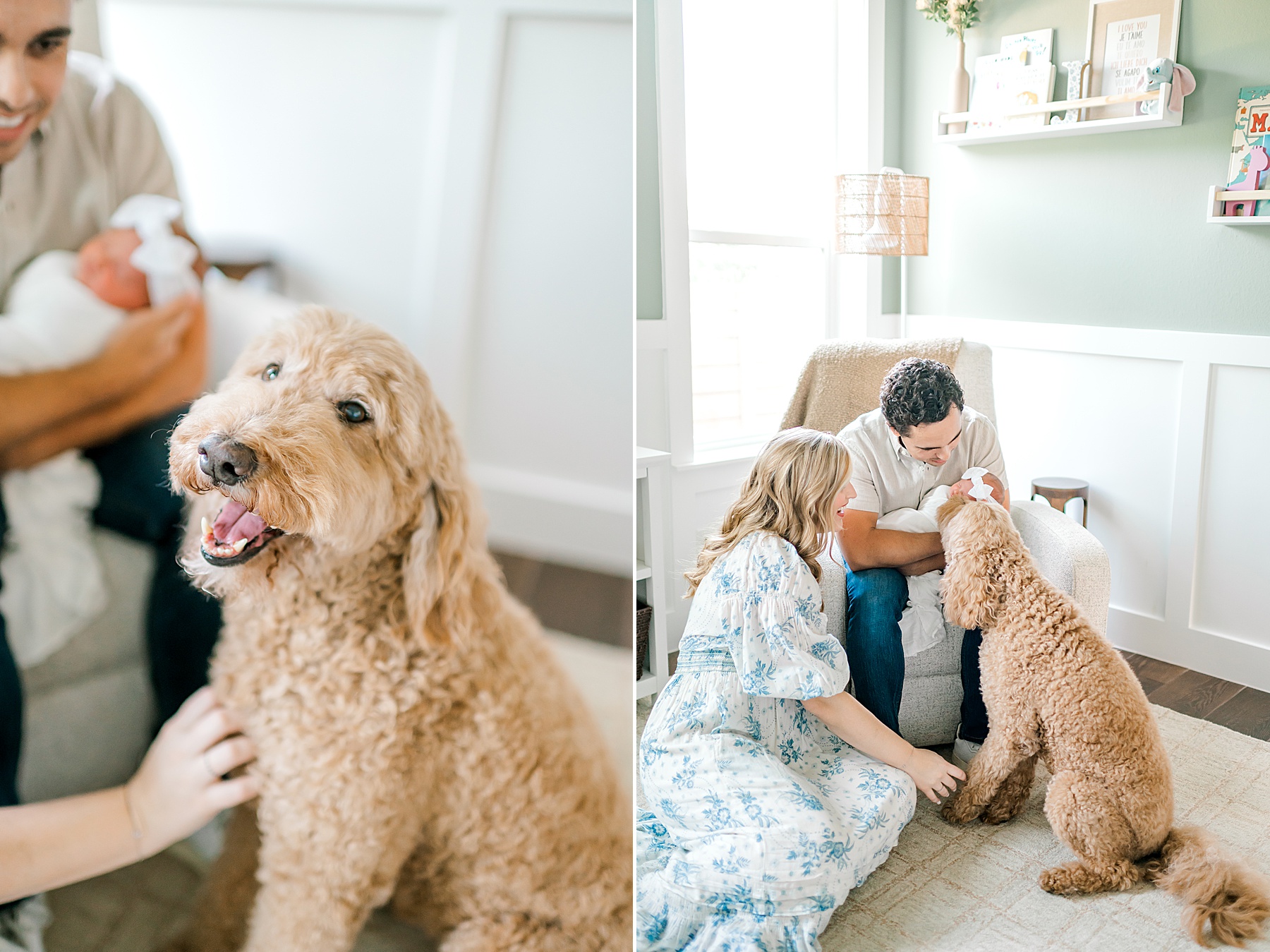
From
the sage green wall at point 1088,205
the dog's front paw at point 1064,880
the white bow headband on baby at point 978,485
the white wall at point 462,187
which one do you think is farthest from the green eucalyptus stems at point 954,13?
the white wall at point 462,187

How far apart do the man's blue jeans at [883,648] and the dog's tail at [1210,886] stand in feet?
1.19

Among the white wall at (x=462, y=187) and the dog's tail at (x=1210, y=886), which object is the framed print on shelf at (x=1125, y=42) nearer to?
the dog's tail at (x=1210, y=886)

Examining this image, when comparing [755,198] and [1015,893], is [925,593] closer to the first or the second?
[1015,893]

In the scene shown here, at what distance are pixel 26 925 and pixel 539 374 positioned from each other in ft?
1.15

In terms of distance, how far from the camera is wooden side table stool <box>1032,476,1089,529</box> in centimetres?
211

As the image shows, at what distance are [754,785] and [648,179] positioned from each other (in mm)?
1493

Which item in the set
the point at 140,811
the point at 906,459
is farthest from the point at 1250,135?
the point at 140,811

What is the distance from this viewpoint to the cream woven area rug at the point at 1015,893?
1298mm

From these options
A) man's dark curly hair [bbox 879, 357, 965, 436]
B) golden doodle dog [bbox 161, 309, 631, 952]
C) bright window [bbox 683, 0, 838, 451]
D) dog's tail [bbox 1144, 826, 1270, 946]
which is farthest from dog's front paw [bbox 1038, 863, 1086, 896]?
bright window [bbox 683, 0, 838, 451]

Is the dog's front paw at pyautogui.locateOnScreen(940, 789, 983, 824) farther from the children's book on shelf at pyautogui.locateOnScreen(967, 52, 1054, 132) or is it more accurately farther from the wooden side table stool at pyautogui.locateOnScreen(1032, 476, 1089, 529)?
the children's book on shelf at pyautogui.locateOnScreen(967, 52, 1054, 132)

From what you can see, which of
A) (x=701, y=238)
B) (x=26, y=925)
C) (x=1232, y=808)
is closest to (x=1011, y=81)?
(x=701, y=238)

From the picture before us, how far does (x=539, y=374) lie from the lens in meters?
0.46

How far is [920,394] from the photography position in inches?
64.7

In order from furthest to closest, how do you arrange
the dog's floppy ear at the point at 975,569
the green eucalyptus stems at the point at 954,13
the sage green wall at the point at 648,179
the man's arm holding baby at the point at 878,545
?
1. the green eucalyptus stems at the point at 954,13
2. the sage green wall at the point at 648,179
3. the man's arm holding baby at the point at 878,545
4. the dog's floppy ear at the point at 975,569
